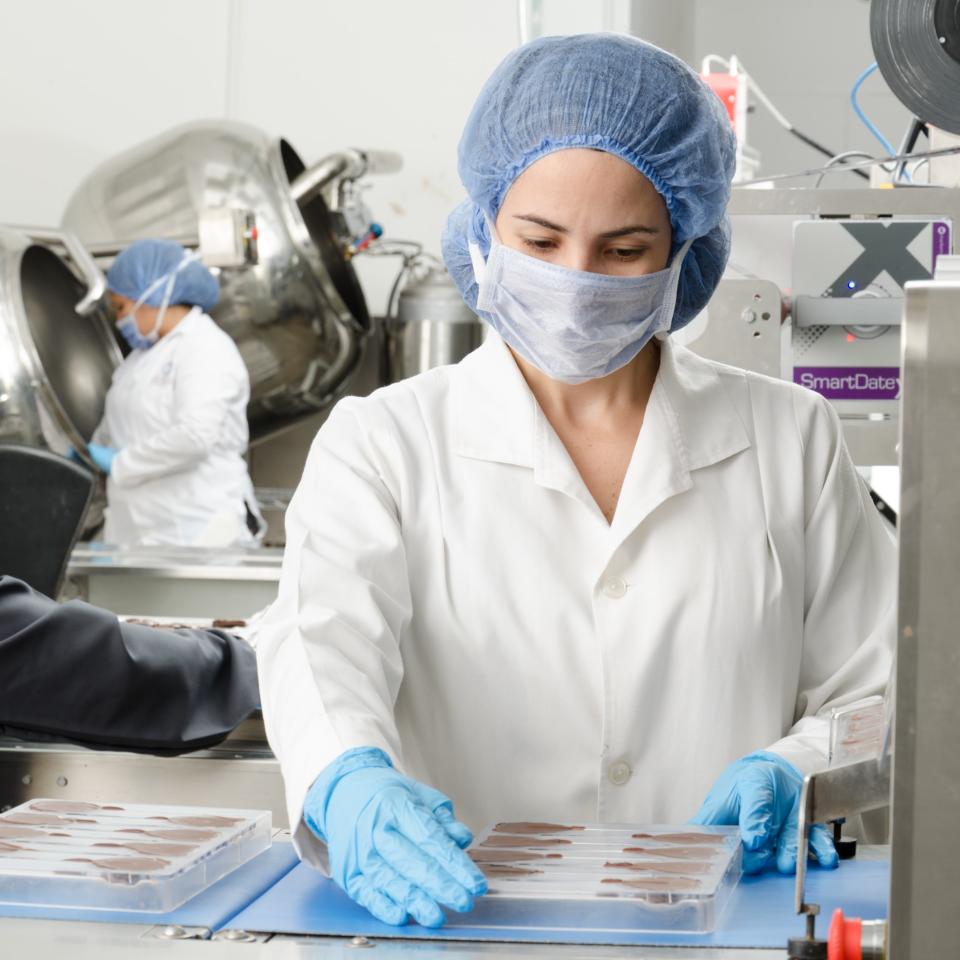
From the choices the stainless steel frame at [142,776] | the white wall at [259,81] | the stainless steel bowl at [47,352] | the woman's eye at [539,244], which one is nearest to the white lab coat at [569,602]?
the woman's eye at [539,244]

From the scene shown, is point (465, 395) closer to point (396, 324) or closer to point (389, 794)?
point (389, 794)

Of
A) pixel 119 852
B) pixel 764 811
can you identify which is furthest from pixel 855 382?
pixel 119 852

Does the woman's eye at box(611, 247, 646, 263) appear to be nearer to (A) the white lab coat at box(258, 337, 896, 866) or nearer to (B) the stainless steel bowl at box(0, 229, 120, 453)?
(A) the white lab coat at box(258, 337, 896, 866)

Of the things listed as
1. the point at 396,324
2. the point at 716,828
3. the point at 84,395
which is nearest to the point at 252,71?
the point at 396,324

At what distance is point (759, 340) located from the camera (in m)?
1.66

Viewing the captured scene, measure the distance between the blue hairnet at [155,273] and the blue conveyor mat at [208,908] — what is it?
3.03 metres

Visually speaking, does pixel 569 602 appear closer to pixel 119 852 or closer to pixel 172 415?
pixel 119 852

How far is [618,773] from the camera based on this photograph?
1.01 meters

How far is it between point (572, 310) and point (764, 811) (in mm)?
398

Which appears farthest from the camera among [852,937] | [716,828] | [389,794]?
[716,828]

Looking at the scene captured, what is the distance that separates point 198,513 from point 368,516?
270 cm

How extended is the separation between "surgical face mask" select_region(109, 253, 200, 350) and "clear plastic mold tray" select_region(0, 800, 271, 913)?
290 cm

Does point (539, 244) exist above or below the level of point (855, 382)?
above

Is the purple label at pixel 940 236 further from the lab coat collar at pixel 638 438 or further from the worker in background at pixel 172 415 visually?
the worker in background at pixel 172 415
